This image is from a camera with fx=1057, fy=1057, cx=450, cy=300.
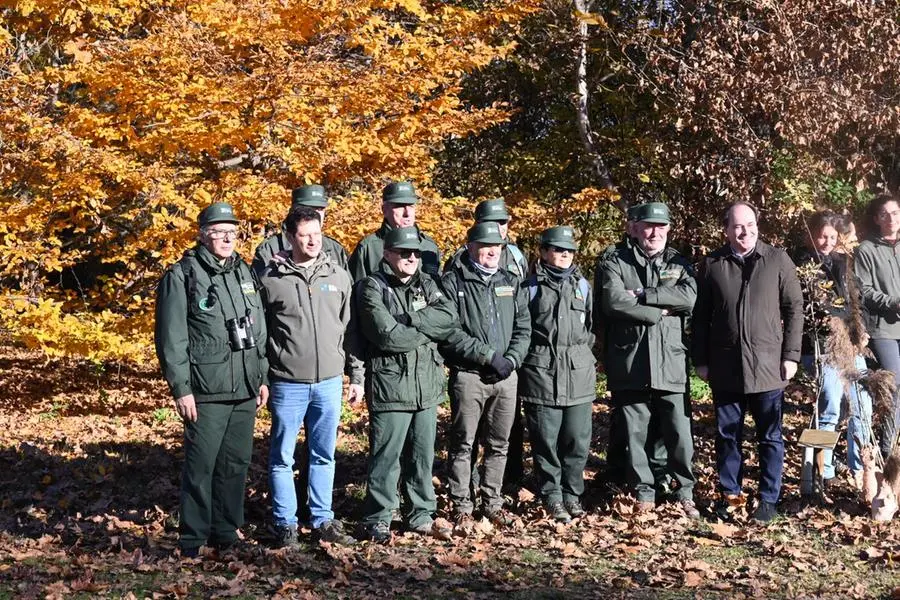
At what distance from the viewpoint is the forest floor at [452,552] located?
552 cm

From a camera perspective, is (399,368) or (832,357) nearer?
(399,368)

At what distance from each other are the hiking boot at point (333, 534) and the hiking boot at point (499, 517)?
96cm

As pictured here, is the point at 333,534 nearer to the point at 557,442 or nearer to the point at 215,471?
the point at 215,471

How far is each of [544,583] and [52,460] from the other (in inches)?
235

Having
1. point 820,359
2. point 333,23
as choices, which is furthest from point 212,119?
point 820,359

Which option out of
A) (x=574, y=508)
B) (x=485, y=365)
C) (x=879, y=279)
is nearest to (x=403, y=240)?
(x=485, y=365)

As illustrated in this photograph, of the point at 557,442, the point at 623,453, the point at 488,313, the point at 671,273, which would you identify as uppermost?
the point at 671,273

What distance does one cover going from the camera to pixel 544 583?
5.66 m

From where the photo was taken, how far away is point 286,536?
6.38 meters

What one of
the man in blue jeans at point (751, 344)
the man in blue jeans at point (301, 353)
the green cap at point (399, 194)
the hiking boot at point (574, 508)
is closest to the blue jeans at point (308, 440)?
the man in blue jeans at point (301, 353)

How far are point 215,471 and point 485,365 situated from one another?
5.88 feet

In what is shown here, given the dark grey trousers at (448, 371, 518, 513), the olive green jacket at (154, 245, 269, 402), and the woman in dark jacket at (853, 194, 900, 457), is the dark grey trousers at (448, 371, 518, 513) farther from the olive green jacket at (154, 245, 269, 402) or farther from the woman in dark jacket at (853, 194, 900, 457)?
the woman in dark jacket at (853, 194, 900, 457)

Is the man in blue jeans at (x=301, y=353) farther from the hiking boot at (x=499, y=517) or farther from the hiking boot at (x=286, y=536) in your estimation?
the hiking boot at (x=499, y=517)

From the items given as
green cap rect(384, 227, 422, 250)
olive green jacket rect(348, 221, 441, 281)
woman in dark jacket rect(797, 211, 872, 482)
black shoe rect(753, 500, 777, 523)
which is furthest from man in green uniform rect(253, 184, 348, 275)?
woman in dark jacket rect(797, 211, 872, 482)
